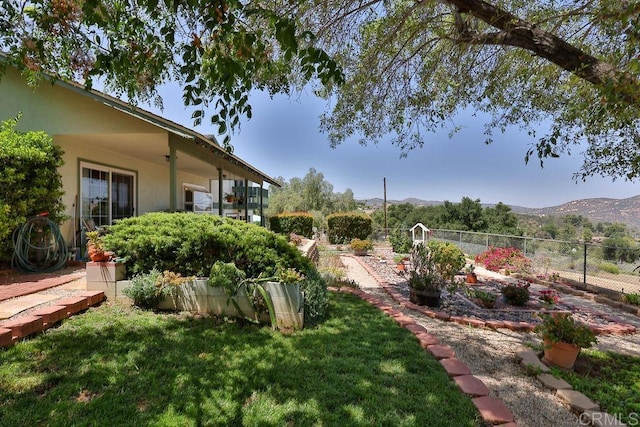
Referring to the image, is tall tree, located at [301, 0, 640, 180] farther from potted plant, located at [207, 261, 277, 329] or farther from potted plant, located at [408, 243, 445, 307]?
potted plant, located at [207, 261, 277, 329]

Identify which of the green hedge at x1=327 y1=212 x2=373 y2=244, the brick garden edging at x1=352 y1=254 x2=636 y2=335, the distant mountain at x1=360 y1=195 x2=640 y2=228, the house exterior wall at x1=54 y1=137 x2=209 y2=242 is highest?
the house exterior wall at x1=54 y1=137 x2=209 y2=242

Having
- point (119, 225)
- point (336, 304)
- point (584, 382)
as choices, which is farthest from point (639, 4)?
point (119, 225)

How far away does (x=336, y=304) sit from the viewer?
5.50 m

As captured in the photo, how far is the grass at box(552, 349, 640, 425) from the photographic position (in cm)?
277

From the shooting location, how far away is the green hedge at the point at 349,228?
19344 millimetres

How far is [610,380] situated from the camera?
10.9 ft

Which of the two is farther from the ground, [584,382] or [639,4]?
[639,4]

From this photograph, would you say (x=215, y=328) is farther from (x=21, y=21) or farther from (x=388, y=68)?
(x=388, y=68)

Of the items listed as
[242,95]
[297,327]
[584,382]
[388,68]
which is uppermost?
[388,68]

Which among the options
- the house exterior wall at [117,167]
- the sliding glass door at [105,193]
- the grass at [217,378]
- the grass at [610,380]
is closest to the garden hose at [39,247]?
the house exterior wall at [117,167]

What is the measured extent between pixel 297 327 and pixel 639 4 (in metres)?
4.55
